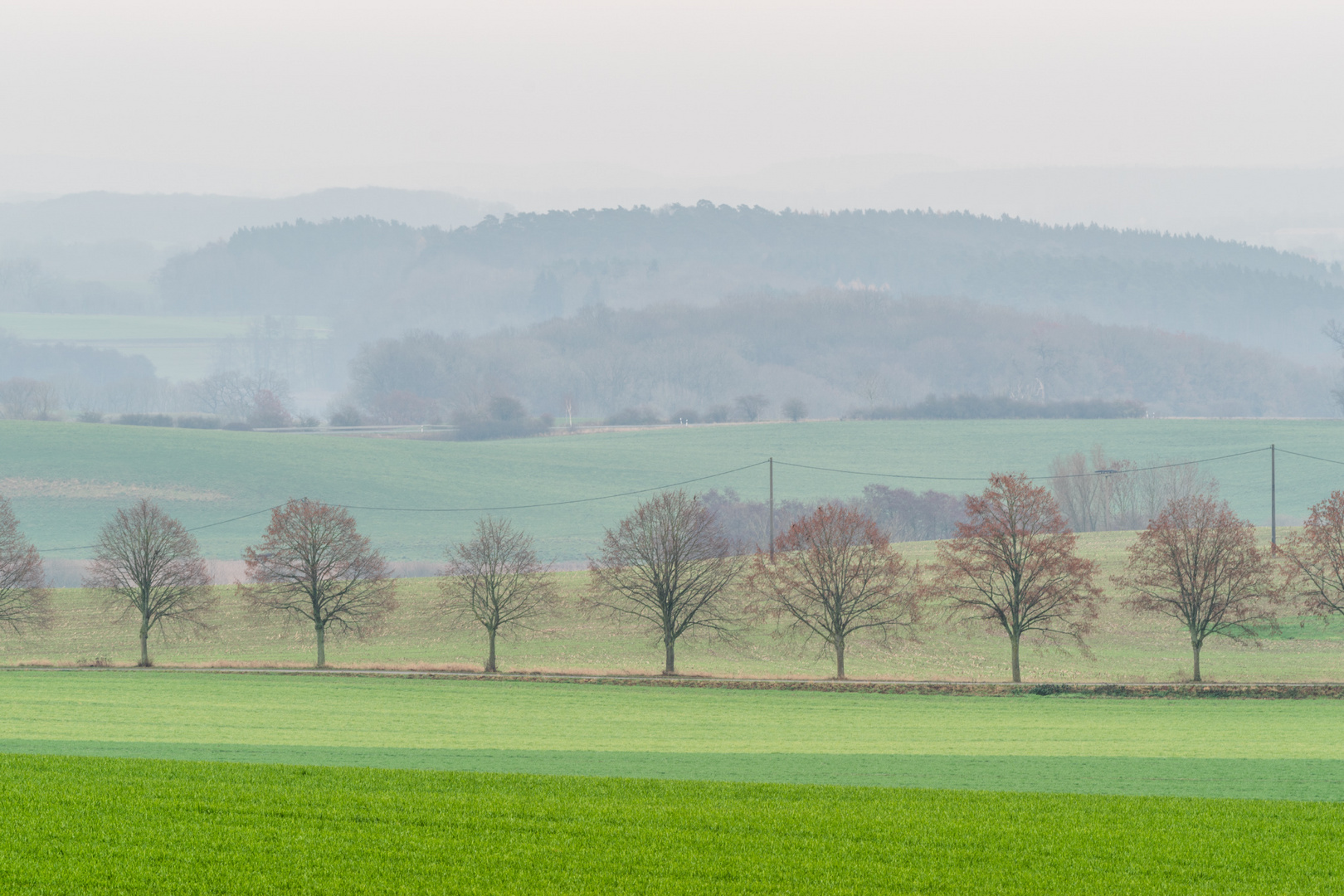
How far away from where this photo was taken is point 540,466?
14762cm

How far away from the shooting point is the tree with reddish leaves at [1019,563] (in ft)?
167

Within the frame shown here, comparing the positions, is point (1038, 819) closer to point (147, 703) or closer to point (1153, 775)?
point (1153, 775)

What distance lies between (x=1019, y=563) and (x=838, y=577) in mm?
7900

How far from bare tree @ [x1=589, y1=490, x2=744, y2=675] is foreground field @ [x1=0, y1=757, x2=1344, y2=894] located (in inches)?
1363

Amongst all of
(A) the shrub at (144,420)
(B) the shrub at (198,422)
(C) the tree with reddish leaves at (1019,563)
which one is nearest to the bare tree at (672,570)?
(C) the tree with reddish leaves at (1019,563)

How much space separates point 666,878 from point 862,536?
44.0 meters

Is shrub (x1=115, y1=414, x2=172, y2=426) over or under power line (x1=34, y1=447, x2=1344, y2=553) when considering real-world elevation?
over

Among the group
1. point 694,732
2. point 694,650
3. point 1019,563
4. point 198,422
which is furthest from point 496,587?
point 198,422

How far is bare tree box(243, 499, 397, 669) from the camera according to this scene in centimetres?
5600

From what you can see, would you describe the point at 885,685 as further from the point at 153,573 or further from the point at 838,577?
the point at 153,573

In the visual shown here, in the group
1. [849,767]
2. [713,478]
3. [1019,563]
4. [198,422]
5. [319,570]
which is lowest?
[849,767]

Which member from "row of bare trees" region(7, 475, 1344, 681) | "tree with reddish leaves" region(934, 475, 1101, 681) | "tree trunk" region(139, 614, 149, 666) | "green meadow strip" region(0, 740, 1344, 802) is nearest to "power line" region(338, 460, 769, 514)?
"row of bare trees" region(7, 475, 1344, 681)

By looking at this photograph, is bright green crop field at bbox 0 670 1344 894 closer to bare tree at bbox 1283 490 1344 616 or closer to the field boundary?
the field boundary

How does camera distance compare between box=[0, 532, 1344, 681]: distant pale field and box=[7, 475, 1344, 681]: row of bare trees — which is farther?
box=[0, 532, 1344, 681]: distant pale field
